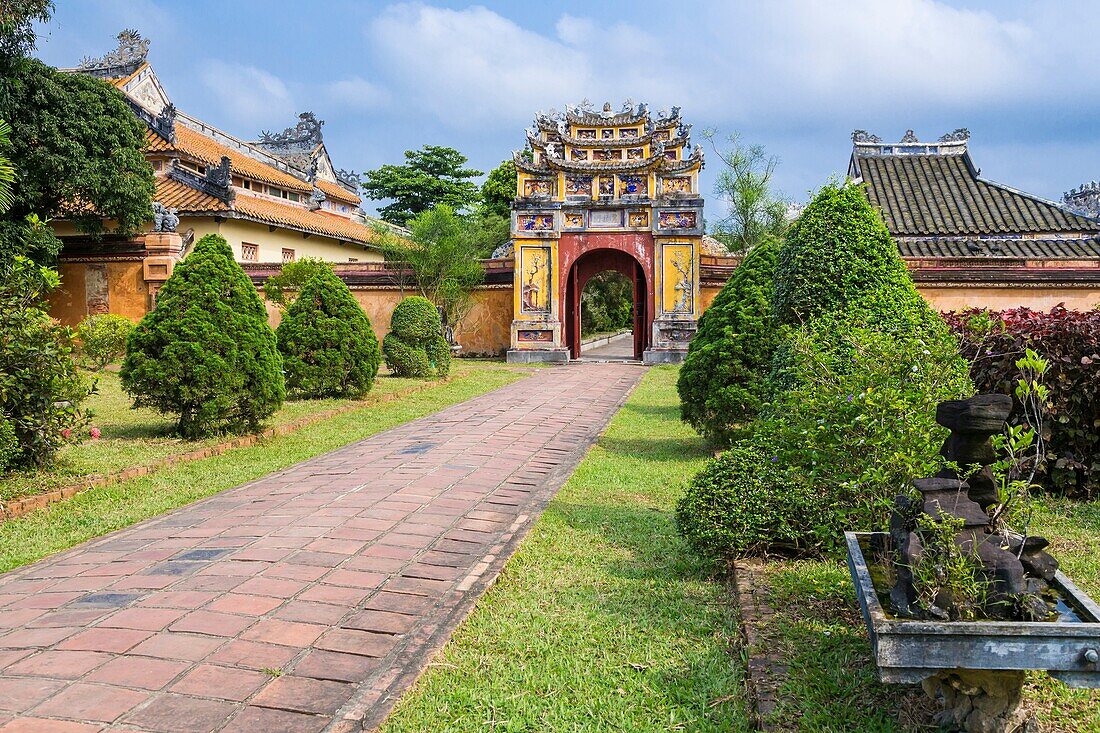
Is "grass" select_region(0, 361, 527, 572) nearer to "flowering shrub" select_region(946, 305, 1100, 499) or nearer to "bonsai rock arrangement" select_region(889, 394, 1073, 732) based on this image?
"bonsai rock arrangement" select_region(889, 394, 1073, 732)

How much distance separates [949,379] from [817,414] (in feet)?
2.21

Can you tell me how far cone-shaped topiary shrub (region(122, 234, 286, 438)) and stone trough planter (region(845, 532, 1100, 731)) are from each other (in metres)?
7.50

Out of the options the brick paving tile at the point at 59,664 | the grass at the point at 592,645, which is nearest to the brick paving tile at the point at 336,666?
the grass at the point at 592,645

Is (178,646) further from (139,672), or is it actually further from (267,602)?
(267,602)

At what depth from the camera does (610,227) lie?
20.7 meters

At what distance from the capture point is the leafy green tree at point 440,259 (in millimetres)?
20234

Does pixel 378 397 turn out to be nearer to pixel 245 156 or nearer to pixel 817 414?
pixel 817 414

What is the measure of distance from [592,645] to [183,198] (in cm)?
1901

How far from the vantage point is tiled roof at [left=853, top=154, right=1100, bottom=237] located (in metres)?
20.4

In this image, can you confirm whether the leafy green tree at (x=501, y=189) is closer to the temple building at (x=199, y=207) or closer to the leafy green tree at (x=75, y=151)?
the temple building at (x=199, y=207)

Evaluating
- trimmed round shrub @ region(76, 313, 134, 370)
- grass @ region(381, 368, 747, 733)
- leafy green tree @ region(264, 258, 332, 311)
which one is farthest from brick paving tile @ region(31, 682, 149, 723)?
leafy green tree @ region(264, 258, 332, 311)

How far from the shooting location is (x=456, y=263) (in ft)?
67.5

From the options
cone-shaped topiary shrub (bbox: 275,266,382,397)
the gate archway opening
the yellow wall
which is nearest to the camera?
cone-shaped topiary shrub (bbox: 275,266,382,397)

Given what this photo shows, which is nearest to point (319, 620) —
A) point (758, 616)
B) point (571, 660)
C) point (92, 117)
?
point (571, 660)
